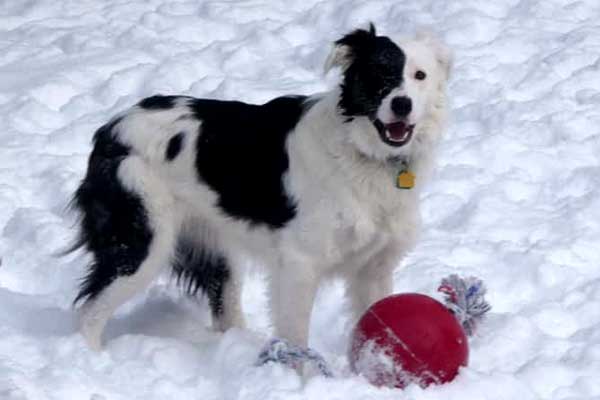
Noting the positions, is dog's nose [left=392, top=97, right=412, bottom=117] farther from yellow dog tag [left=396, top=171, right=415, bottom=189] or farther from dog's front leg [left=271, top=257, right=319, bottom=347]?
dog's front leg [left=271, top=257, right=319, bottom=347]

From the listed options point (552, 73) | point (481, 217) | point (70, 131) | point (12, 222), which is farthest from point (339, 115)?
point (552, 73)

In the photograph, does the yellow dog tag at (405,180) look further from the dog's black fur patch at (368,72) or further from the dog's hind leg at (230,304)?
the dog's hind leg at (230,304)

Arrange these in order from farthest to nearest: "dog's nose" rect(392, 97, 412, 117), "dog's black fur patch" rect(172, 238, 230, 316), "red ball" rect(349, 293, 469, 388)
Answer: "dog's black fur patch" rect(172, 238, 230, 316), "dog's nose" rect(392, 97, 412, 117), "red ball" rect(349, 293, 469, 388)

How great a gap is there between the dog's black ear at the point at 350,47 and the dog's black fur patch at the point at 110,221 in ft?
3.72

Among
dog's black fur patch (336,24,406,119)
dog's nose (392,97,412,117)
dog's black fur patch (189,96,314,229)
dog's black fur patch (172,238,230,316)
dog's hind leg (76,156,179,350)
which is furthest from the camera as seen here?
dog's black fur patch (172,238,230,316)

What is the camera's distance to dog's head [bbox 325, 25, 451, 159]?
5008 mm

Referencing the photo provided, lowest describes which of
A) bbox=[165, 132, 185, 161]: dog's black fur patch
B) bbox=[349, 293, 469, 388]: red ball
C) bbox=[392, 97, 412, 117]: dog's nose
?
bbox=[349, 293, 469, 388]: red ball

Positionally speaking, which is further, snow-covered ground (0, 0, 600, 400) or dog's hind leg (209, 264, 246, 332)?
dog's hind leg (209, 264, 246, 332)

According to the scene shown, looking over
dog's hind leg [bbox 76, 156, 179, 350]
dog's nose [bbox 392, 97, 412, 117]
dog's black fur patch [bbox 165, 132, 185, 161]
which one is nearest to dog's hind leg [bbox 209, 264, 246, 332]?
dog's hind leg [bbox 76, 156, 179, 350]

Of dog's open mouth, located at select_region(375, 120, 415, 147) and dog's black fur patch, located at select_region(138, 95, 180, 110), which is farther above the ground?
dog's open mouth, located at select_region(375, 120, 415, 147)

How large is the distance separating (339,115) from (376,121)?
8.4 inches

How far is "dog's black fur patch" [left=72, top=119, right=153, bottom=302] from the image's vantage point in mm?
5535

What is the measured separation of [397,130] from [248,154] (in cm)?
81

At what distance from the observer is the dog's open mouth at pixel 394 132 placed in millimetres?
5031
